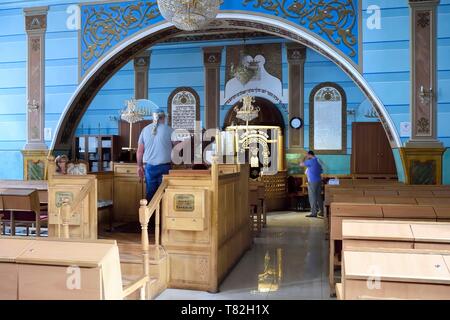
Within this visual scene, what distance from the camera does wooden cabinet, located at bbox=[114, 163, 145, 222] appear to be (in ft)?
22.2

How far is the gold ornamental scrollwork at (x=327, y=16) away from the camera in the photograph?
683cm

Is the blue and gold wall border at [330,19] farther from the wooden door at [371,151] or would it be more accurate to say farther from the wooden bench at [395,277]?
the wooden bench at [395,277]

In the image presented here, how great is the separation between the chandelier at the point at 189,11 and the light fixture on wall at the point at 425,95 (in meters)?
3.43

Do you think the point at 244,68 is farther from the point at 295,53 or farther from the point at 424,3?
the point at 424,3

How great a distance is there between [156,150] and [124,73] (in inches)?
303

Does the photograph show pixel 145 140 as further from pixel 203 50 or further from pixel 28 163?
pixel 203 50

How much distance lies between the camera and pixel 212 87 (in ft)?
38.7

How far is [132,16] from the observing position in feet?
25.2

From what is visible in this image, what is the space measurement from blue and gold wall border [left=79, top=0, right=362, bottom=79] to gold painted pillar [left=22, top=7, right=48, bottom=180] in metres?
1.30

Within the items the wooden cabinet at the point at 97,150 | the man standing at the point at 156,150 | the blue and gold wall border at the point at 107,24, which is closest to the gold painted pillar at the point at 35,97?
the blue and gold wall border at the point at 107,24

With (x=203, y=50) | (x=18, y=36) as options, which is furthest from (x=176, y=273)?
(x=203, y=50)
